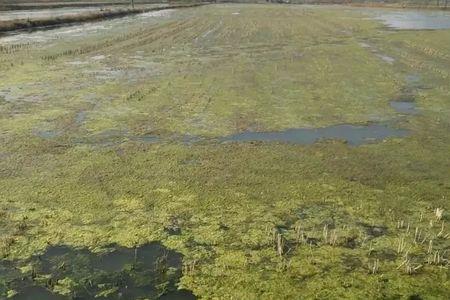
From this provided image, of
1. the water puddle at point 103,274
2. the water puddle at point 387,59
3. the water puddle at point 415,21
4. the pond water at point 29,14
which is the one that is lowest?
the water puddle at point 103,274

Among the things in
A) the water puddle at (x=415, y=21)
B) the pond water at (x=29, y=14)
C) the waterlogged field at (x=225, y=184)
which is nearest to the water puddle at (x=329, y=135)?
the waterlogged field at (x=225, y=184)

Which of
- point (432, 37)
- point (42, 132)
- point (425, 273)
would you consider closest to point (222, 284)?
point (425, 273)

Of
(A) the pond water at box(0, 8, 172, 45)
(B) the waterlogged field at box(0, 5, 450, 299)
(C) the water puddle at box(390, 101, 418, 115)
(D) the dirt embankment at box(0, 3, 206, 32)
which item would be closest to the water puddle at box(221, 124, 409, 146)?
(B) the waterlogged field at box(0, 5, 450, 299)

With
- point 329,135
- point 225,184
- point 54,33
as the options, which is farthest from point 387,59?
point 54,33

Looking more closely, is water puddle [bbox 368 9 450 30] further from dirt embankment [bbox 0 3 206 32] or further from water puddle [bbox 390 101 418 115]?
dirt embankment [bbox 0 3 206 32]

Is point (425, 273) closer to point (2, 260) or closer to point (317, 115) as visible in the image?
point (2, 260)

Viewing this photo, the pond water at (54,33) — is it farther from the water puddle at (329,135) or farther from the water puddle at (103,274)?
the water puddle at (103,274)
